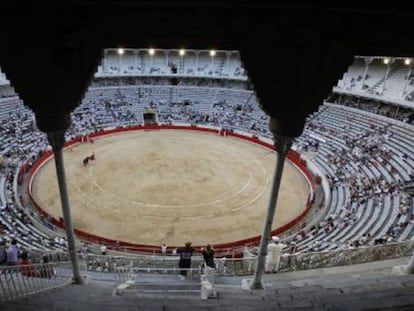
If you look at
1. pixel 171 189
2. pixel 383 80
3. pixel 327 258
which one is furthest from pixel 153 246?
pixel 383 80

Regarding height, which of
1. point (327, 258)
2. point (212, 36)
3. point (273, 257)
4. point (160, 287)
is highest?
point (212, 36)

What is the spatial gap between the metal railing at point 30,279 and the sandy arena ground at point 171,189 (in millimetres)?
10730

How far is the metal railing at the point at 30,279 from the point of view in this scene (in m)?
7.18

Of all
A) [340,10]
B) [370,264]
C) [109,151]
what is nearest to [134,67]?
[109,151]

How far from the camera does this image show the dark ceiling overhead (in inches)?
207

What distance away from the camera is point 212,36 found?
229 inches

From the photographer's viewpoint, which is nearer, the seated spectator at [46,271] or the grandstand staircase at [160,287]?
the grandstand staircase at [160,287]

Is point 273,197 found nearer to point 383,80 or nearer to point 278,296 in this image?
point 278,296

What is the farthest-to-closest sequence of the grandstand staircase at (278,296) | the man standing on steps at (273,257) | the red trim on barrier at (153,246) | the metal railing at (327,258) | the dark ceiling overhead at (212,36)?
the red trim on barrier at (153,246) → the metal railing at (327,258) → the man standing on steps at (273,257) → the grandstand staircase at (278,296) → the dark ceiling overhead at (212,36)

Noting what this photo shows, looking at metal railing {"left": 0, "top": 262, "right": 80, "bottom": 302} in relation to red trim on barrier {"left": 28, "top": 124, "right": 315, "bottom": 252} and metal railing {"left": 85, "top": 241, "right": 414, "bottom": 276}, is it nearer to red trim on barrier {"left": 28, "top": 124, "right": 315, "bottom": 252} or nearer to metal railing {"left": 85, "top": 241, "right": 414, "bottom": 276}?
metal railing {"left": 85, "top": 241, "right": 414, "bottom": 276}

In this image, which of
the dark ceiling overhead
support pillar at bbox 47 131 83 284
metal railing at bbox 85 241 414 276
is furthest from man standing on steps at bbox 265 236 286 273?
the dark ceiling overhead

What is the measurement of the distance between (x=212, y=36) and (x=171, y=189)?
20610 mm

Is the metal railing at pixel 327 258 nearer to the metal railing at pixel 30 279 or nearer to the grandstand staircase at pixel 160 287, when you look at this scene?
the grandstand staircase at pixel 160 287

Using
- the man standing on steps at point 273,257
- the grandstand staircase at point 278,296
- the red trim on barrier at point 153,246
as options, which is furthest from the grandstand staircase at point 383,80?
the man standing on steps at point 273,257
